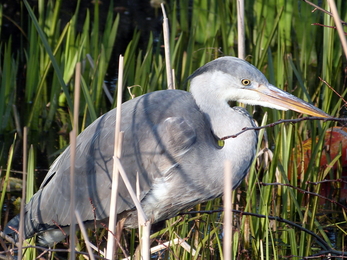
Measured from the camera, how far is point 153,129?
278cm

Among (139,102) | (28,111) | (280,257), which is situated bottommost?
(280,257)

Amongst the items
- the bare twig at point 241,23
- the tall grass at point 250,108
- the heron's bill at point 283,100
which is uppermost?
the bare twig at point 241,23

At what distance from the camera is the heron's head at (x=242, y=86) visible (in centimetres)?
275

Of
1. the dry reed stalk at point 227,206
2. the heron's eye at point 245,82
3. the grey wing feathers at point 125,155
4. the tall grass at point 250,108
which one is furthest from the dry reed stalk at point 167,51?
the dry reed stalk at point 227,206

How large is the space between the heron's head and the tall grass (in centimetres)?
37

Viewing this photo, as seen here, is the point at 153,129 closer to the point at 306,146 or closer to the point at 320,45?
the point at 306,146

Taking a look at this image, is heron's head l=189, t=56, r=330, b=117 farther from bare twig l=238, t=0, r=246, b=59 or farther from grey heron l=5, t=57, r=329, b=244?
bare twig l=238, t=0, r=246, b=59

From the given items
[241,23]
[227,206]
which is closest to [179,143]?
[241,23]

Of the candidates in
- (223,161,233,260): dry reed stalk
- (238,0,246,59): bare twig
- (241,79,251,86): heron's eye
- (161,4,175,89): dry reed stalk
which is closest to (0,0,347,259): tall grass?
(161,4,175,89): dry reed stalk

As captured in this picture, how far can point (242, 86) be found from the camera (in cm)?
279

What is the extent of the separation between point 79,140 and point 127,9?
16.9 ft

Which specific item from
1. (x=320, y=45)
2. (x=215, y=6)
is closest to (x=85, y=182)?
(x=215, y=6)

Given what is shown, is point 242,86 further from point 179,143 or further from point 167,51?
point 167,51

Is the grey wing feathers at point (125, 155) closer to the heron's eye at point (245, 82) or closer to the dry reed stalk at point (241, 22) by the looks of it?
the heron's eye at point (245, 82)
